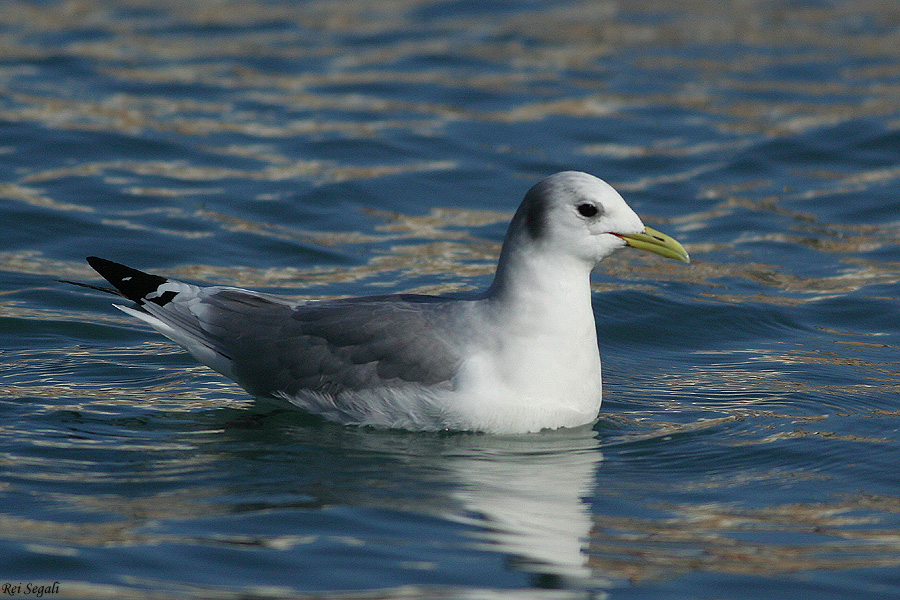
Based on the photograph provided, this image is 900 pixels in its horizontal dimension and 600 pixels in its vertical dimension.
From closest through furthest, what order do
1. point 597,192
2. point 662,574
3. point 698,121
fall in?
point 662,574, point 597,192, point 698,121

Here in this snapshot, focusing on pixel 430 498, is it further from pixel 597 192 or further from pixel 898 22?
pixel 898 22

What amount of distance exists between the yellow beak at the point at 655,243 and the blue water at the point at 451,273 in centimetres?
96

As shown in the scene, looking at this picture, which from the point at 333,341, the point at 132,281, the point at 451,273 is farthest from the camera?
the point at 451,273

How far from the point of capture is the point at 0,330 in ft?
27.7

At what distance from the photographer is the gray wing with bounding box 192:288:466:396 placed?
6617 millimetres

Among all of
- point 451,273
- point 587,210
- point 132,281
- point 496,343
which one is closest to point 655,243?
point 587,210

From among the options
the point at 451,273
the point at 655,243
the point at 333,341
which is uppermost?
the point at 451,273

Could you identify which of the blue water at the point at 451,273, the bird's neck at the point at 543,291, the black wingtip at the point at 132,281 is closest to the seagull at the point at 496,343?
the bird's neck at the point at 543,291

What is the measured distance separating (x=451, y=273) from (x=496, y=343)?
3596 mm

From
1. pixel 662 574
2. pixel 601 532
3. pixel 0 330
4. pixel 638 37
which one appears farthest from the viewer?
pixel 638 37

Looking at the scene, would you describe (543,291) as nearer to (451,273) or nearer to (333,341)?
(333,341)

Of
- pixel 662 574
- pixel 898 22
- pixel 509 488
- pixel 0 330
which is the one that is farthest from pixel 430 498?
pixel 898 22

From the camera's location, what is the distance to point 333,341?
684cm

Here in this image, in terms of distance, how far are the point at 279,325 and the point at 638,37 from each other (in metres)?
11.2
